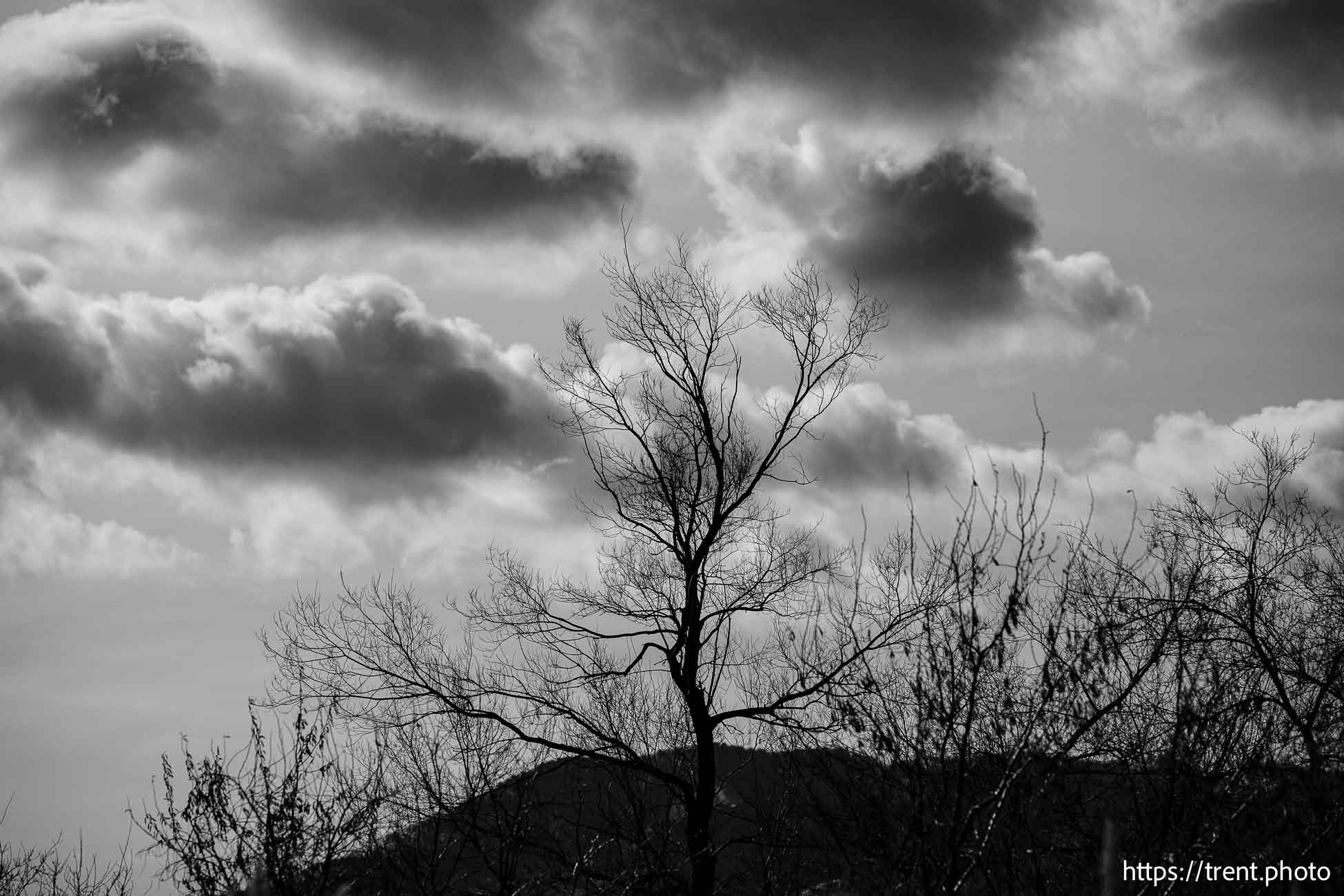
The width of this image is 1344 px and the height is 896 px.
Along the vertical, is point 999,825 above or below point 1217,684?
below

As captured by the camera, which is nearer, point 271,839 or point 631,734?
point 271,839

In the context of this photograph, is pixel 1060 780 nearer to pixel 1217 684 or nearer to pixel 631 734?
pixel 1217 684

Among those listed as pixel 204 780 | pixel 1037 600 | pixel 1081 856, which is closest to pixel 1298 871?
pixel 1037 600

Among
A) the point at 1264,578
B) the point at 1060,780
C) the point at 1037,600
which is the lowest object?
the point at 1060,780

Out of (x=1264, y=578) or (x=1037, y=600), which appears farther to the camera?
(x=1264, y=578)

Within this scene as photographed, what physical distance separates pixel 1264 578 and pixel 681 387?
8.70m

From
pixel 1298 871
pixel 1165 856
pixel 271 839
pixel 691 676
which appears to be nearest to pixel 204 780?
pixel 271 839

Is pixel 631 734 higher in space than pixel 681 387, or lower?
lower

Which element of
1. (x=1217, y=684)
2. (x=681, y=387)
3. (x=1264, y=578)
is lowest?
(x=1217, y=684)

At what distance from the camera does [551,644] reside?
15562mm

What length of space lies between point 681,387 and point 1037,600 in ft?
28.7

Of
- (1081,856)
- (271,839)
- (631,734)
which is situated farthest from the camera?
(631,734)

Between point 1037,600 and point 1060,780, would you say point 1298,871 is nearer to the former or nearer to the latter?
point 1060,780

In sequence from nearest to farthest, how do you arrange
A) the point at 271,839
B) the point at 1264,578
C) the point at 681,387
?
1. the point at 271,839
2. the point at 1264,578
3. the point at 681,387
